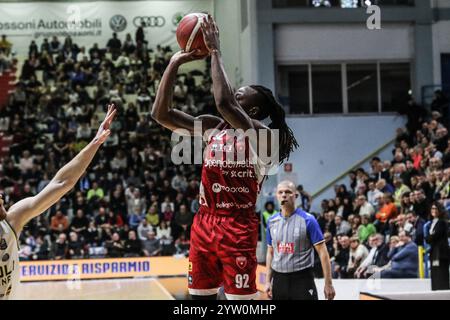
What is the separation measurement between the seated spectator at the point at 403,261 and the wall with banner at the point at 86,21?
14175 millimetres

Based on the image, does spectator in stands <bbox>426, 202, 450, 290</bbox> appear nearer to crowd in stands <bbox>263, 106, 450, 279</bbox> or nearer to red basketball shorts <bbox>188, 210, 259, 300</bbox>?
crowd in stands <bbox>263, 106, 450, 279</bbox>

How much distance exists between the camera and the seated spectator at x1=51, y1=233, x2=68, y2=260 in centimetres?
1639

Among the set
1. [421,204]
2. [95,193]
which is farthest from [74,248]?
[421,204]

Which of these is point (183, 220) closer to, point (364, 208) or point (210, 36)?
point (364, 208)

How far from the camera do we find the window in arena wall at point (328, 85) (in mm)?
18391

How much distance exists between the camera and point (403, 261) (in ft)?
35.8

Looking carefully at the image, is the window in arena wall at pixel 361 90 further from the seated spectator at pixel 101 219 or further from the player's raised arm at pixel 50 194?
the player's raised arm at pixel 50 194

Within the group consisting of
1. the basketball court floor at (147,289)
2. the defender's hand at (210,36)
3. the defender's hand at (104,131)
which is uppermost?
the defender's hand at (210,36)

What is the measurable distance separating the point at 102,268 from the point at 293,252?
10759mm

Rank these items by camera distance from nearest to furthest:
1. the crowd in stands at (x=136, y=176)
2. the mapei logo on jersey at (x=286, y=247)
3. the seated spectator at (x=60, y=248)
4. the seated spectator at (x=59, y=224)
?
the mapei logo on jersey at (x=286, y=247)
the crowd in stands at (x=136, y=176)
the seated spectator at (x=60, y=248)
the seated spectator at (x=59, y=224)

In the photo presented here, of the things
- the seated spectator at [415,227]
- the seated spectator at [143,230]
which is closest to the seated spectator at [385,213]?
the seated spectator at [415,227]

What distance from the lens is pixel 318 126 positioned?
18000mm

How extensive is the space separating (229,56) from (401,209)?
8.52m

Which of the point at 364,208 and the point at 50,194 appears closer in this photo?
the point at 50,194
